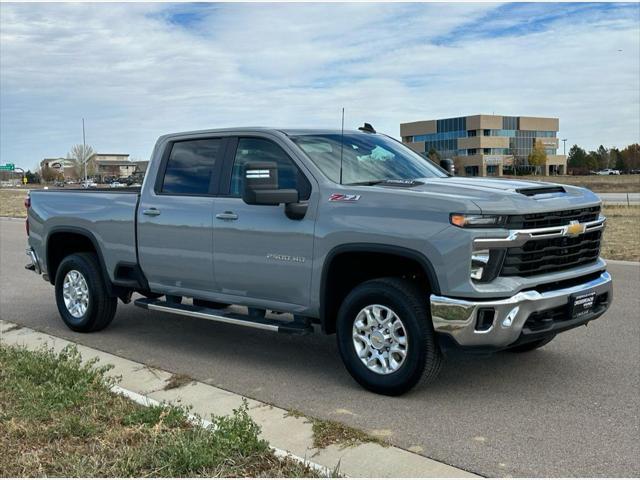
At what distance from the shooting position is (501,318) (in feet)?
16.1

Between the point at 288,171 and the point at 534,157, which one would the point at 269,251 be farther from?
the point at 534,157

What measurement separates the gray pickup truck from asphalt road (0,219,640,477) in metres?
0.34

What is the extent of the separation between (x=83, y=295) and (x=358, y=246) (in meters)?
3.68

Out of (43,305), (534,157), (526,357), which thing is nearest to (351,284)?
(526,357)

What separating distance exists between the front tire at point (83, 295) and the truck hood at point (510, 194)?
3.66 m

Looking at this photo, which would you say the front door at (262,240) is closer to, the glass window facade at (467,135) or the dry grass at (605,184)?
the dry grass at (605,184)

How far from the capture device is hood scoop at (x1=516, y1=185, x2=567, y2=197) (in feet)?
17.1

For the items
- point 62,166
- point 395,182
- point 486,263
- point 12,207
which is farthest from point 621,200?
point 62,166

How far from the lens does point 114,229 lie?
287 inches

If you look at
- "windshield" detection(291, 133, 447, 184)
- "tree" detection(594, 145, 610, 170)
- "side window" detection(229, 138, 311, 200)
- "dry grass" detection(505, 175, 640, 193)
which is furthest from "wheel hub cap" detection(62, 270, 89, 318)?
"tree" detection(594, 145, 610, 170)

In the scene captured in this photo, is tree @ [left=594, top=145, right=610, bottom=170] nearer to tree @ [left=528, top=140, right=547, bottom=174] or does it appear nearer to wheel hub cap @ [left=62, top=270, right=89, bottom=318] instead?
tree @ [left=528, top=140, right=547, bottom=174]

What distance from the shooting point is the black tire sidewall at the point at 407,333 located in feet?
16.9

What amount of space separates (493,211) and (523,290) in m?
0.59

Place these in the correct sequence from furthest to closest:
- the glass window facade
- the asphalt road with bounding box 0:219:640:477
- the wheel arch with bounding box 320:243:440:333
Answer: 1. the glass window facade
2. the wheel arch with bounding box 320:243:440:333
3. the asphalt road with bounding box 0:219:640:477
